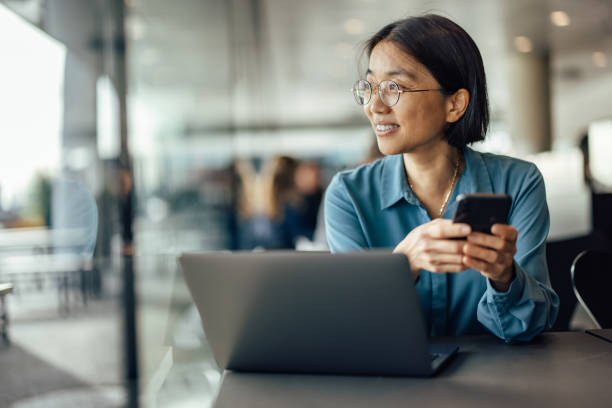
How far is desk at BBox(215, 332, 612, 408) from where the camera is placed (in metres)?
0.81

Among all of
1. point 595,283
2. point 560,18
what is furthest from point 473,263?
point 560,18

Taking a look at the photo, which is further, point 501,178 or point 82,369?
point 82,369

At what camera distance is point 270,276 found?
34.2 inches

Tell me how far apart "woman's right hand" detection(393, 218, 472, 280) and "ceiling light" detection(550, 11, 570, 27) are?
837 cm

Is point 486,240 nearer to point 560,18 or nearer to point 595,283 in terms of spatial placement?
point 595,283

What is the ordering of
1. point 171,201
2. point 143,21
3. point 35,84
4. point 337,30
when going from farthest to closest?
point 337,30, point 171,201, point 143,21, point 35,84

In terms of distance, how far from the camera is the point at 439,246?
98 centimetres

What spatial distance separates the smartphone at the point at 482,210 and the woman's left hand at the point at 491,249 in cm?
1

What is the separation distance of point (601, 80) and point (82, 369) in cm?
1145

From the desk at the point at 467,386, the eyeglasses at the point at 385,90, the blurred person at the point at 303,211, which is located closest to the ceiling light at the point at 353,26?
the blurred person at the point at 303,211

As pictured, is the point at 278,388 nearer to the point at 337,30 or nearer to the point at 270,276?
the point at 270,276

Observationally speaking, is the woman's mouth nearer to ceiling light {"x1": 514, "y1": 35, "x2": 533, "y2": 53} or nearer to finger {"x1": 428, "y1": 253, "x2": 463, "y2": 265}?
finger {"x1": 428, "y1": 253, "x2": 463, "y2": 265}

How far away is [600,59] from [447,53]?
432 inches

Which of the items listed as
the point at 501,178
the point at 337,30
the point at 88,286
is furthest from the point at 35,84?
the point at 337,30
